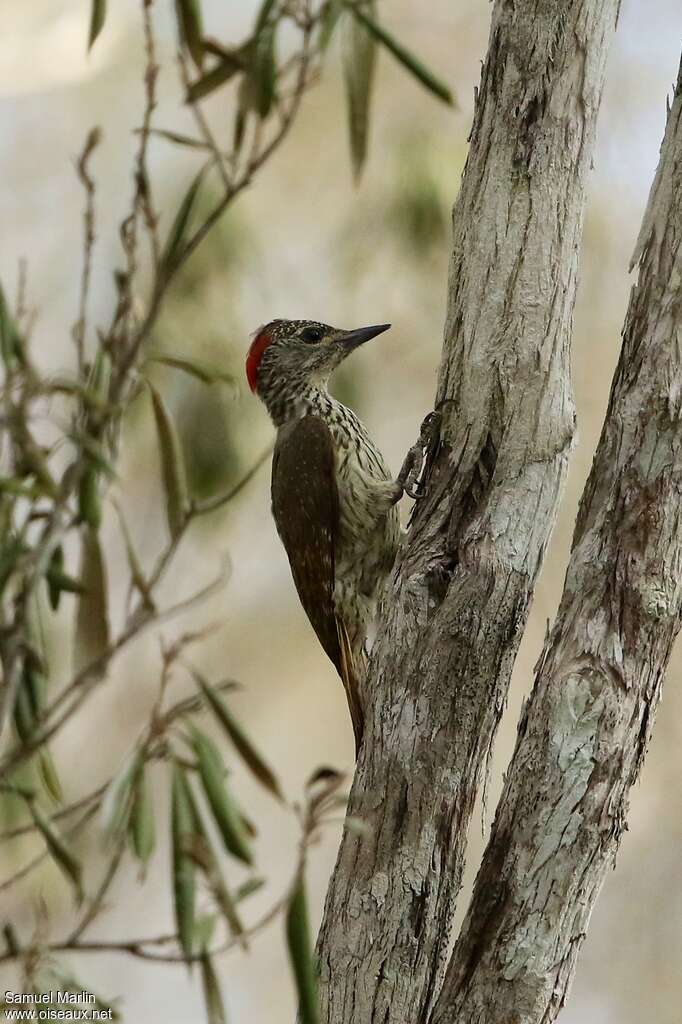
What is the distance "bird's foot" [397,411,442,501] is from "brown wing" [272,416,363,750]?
26 cm

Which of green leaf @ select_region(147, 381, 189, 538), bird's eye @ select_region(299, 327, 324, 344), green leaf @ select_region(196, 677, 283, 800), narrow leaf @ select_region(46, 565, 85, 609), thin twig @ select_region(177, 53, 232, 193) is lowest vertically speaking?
green leaf @ select_region(196, 677, 283, 800)

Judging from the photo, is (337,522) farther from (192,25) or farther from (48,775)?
(192,25)

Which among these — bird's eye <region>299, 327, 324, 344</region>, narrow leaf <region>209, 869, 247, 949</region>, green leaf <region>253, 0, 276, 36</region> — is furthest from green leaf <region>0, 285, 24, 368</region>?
bird's eye <region>299, 327, 324, 344</region>

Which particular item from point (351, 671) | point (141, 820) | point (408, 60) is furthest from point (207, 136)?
point (351, 671)

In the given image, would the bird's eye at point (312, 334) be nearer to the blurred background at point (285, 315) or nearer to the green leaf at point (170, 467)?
the blurred background at point (285, 315)

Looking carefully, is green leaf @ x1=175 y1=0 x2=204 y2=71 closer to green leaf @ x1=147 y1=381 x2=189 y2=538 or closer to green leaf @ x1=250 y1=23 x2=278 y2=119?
green leaf @ x1=250 y1=23 x2=278 y2=119

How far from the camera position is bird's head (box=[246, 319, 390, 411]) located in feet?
12.2

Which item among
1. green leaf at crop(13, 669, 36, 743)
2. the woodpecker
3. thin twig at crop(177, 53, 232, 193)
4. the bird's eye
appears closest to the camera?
thin twig at crop(177, 53, 232, 193)

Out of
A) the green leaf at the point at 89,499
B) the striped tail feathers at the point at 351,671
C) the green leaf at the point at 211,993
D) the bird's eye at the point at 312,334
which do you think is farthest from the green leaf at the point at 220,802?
the bird's eye at the point at 312,334

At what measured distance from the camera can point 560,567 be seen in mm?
5449

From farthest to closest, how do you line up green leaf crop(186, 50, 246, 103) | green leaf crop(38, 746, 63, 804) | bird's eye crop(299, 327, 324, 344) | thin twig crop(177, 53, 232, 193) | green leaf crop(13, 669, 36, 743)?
bird's eye crop(299, 327, 324, 344) → green leaf crop(38, 746, 63, 804) → green leaf crop(13, 669, 36, 743) → green leaf crop(186, 50, 246, 103) → thin twig crop(177, 53, 232, 193)

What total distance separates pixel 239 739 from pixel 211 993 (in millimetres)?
291

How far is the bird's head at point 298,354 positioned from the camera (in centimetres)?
371

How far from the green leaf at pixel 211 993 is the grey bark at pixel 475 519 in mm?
805
